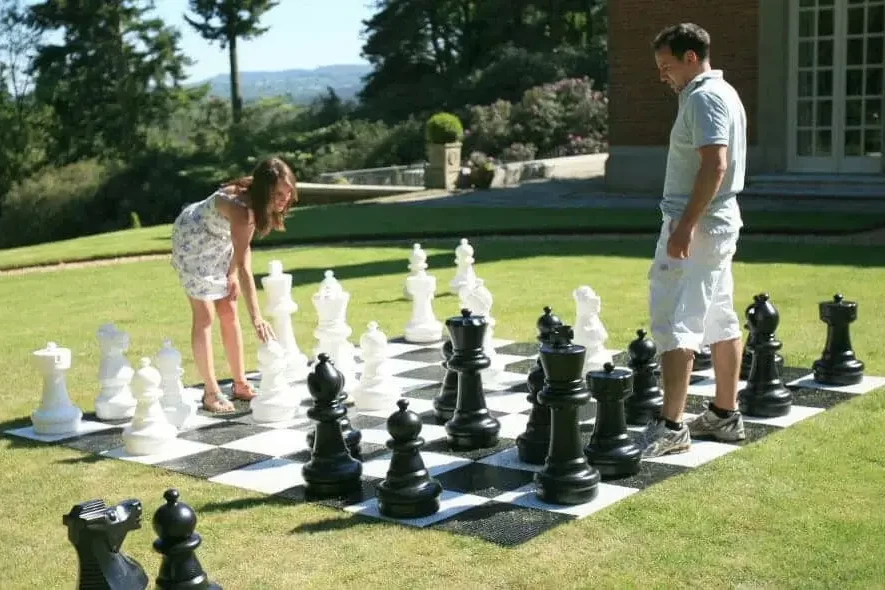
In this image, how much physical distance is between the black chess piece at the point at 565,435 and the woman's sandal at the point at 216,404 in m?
2.07

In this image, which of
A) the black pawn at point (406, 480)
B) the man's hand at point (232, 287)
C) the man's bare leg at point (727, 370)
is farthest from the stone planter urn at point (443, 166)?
the black pawn at point (406, 480)

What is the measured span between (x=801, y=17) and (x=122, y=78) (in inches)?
1105

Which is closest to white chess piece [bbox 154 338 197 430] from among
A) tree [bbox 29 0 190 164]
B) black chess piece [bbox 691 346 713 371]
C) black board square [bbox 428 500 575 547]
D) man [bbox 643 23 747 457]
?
black board square [bbox 428 500 575 547]

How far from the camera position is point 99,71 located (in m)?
39.9

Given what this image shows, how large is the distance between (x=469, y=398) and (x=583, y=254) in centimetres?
677

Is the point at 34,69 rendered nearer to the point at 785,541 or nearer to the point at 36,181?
the point at 36,181

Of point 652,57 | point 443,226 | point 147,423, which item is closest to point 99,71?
Answer: point 652,57

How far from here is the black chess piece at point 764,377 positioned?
5543mm

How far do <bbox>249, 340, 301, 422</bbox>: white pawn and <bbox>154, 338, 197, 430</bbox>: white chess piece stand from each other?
0.31 metres

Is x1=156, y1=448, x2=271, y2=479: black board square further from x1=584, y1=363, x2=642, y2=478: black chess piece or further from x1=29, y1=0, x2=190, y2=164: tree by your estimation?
x1=29, y1=0, x2=190, y2=164: tree

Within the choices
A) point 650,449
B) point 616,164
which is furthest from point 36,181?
point 650,449

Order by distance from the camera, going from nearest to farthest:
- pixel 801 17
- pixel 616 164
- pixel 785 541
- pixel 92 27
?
pixel 785 541
pixel 801 17
pixel 616 164
pixel 92 27

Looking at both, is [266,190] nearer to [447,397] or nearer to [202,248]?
[202,248]

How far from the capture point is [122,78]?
132ft
